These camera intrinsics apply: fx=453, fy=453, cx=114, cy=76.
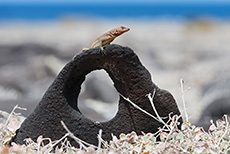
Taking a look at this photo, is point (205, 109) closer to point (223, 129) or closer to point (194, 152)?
point (223, 129)

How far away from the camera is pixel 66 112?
9.67 ft

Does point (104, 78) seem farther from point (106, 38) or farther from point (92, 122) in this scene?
point (92, 122)

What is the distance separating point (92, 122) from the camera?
2.96 metres

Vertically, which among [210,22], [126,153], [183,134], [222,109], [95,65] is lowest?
[126,153]

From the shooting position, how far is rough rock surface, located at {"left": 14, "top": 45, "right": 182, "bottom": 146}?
288cm

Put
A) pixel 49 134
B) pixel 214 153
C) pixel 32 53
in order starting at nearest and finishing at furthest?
Answer: pixel 214 153 < pixel 49 134 < pixel 32 53

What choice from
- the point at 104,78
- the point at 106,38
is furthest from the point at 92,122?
the point at 104,78

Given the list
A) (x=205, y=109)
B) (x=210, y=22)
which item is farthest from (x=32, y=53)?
(x=210, y=22)

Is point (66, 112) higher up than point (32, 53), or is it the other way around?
point (32, 53)

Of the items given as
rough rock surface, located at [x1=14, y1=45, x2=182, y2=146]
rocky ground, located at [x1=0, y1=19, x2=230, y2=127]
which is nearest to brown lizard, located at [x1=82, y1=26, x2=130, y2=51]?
rough rock surface, located at [x1=14, y1=45, x2=182, y2=146]

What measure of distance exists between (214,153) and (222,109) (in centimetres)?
284

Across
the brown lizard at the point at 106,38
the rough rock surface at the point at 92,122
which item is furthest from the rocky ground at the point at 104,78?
the brown lizard at the point at 106,38

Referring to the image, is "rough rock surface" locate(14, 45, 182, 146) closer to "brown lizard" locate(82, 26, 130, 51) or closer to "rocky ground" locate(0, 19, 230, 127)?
"brown lizard" locate(82, 26, 130, 51)

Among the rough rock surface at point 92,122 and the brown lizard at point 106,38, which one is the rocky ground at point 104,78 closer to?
the rough rock surface at point 92,122
